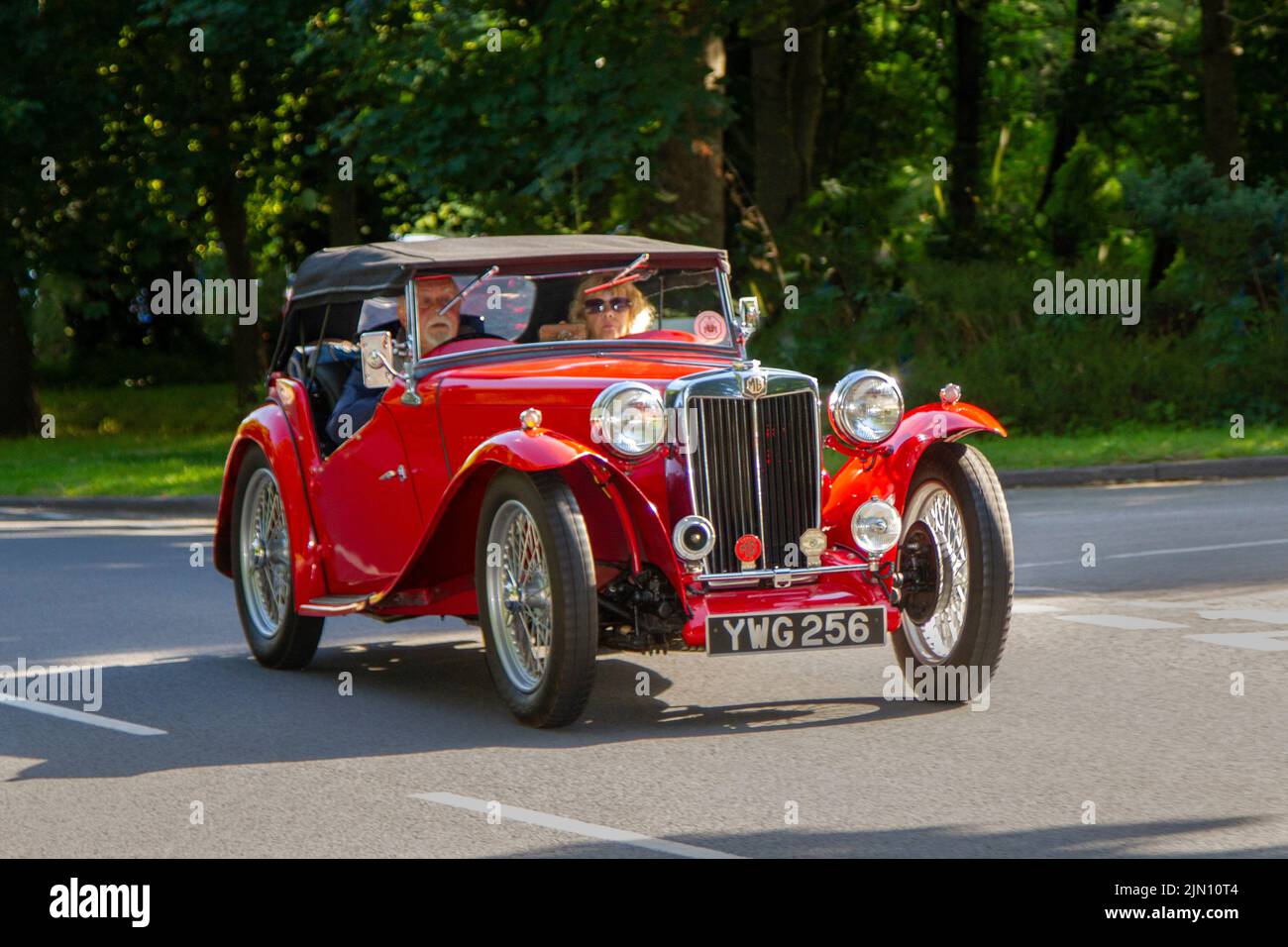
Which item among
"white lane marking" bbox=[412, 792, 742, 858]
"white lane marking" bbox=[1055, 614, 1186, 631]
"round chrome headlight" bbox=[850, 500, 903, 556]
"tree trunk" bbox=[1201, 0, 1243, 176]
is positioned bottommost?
"white lane marking" bbox=[1055, 614, 1186, 631]

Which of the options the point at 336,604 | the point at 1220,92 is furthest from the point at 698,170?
the point at 336,604

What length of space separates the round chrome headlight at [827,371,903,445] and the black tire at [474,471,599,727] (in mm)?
1267

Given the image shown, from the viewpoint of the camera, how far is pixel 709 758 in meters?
6.94

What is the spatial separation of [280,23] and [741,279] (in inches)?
257

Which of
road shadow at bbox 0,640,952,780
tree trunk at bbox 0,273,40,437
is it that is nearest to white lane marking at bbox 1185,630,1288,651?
road shadow at bbox 0,640,952,780

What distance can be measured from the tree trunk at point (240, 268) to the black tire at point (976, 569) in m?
24.3

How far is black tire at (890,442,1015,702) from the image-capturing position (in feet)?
25.4

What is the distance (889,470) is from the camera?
8.05 meters

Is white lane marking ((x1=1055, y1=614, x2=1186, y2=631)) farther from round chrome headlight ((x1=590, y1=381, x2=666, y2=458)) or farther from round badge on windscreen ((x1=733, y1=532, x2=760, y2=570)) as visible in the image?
round chrome headlight ((x1=590, y1=381, x2=666, y2=458))

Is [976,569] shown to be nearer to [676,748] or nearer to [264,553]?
[676,748]

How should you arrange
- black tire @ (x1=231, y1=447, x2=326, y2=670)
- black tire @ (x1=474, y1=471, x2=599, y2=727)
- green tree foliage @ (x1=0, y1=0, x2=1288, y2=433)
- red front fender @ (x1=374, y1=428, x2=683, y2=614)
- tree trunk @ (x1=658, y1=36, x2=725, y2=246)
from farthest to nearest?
green tree foliage @ (x1=0, y1=0, x2=1288, y2=433) < tree trunk @ (x1=658, y1=36, x2=725, y2=246) < black tire @ (x1=231, y1=447, x2=326, y2=670) < red front fender @ (x1=374, y1=428, x2=683, y2=614) < black tire @ (x1=474, y1=471, x2=599, y2=727)
